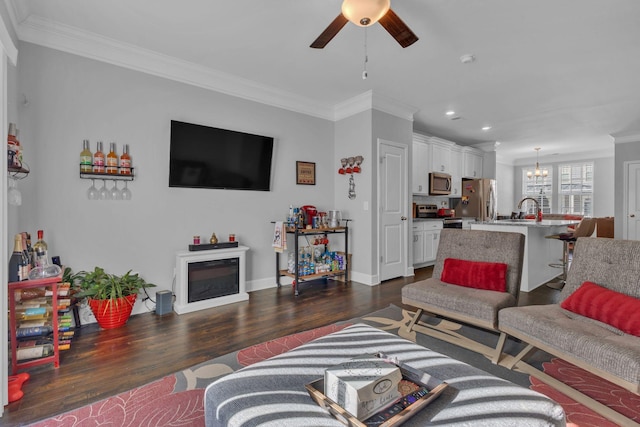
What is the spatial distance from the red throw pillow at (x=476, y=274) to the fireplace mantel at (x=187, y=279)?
2174 millimetres

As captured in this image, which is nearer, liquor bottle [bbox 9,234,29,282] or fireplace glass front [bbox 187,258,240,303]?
liquor bottle [bbox 9,234,29,282]

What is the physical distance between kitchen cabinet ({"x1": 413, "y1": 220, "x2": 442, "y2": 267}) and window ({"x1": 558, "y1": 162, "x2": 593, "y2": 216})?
18.6ft

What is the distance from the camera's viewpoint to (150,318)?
297 cm

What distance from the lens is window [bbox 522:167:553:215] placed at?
30.3ft

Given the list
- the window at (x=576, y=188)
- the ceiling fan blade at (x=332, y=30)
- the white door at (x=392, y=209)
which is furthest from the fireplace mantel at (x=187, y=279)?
the window at (x=576, y=188)

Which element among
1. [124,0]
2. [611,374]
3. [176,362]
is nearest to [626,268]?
[611,374]

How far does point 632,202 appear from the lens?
651 centimetres

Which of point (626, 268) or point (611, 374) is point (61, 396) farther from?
point (626, 268)

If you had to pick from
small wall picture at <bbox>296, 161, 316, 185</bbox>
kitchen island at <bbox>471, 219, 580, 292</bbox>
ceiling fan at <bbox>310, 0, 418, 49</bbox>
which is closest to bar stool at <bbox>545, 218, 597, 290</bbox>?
kitchen island at <bbox>471, 219, 580, 292</bbox>

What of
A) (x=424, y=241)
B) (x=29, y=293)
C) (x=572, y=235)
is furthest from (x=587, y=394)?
(x=424, y=241)

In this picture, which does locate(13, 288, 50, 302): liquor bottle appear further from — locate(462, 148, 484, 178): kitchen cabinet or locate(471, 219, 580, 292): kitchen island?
locate(462, 148, 484, 178): kitchen cabinet

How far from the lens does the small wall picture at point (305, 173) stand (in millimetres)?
4379

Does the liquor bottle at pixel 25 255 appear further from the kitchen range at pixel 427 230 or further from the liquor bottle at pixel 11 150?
the kitchen range at pixel 427 230

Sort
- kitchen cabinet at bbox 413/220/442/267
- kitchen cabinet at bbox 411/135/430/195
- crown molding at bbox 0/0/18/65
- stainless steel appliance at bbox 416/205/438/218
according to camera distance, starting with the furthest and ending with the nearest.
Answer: stainless steel appliance at bbox 416/205/438/218, kitchen cabinet at bbox 411/135/430/195, kitchen cabinet at bbox 413/220/442/267, crown molding at bbox 0/0/18/65
